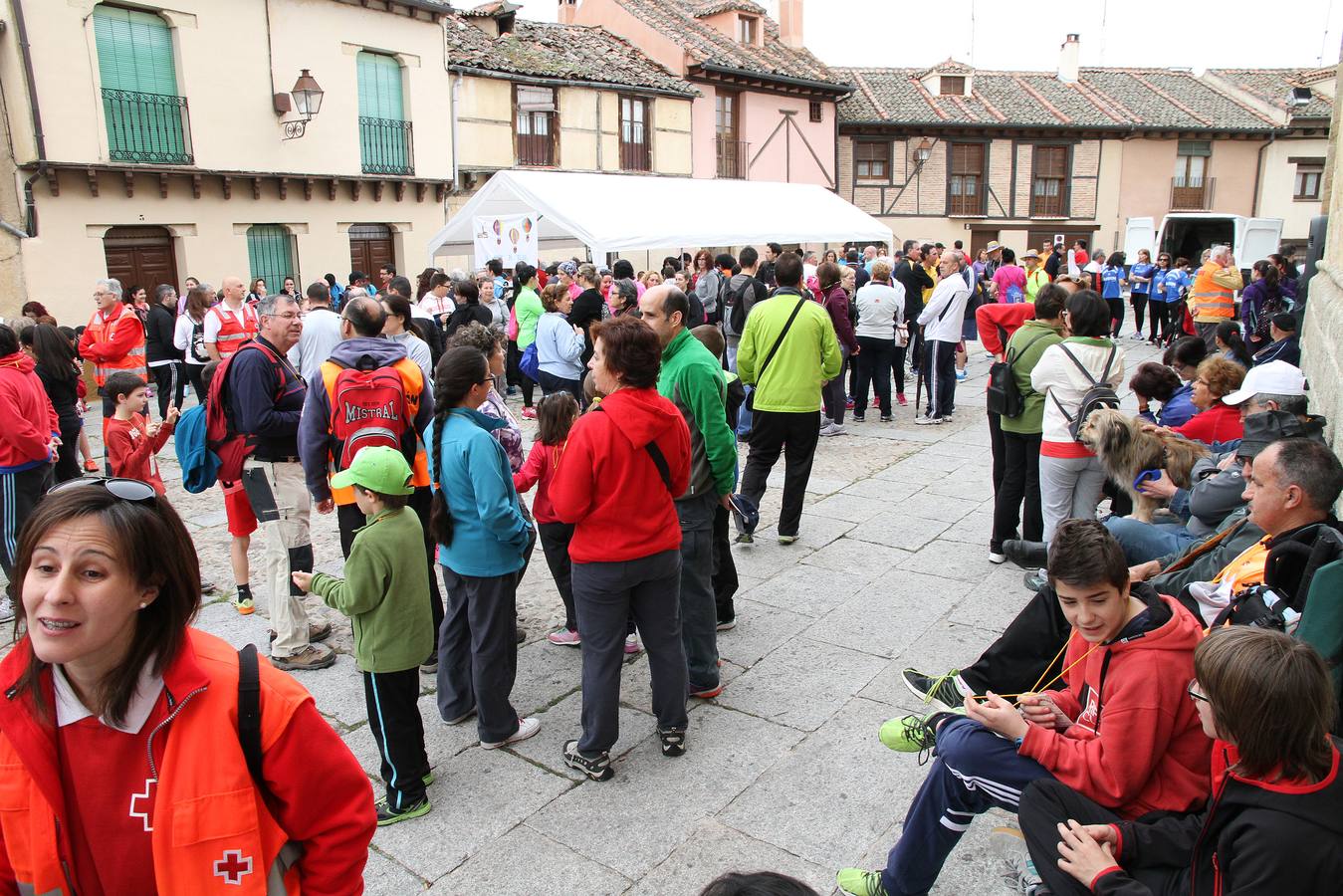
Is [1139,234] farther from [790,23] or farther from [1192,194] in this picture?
[790,23]

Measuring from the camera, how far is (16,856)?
4.69 feet

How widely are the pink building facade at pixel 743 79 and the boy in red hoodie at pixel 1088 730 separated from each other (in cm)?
2061

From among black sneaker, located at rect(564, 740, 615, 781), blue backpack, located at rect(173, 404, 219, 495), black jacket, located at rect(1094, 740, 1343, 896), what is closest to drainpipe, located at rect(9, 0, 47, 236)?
blue backpack, located at rect(173, 404, 219, 495)

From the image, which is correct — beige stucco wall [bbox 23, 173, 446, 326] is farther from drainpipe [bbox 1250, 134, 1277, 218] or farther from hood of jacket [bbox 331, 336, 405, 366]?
drainpipe [bbox 1250, 134, 1277, 218]

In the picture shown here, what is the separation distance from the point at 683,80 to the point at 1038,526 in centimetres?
1815

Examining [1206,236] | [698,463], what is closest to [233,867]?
[698,463]

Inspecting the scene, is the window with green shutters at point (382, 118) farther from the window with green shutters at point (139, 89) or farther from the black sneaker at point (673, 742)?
the black sneaker at point (673, 742)

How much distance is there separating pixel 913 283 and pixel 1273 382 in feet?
22.6

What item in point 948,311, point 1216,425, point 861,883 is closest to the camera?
point 861,883

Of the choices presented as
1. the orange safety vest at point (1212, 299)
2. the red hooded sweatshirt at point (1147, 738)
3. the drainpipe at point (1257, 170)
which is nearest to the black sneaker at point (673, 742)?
the red hooded sweatshirt at point (1147, 738)

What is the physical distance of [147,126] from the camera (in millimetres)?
13305

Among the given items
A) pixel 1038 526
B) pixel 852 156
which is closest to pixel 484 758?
pixel 1038 526

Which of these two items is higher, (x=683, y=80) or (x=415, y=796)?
(x=683, y=80)

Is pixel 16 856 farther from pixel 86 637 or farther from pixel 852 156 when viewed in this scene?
pixel 852 156
